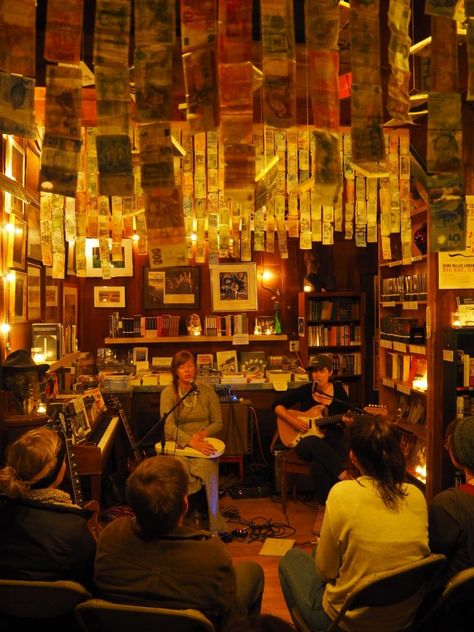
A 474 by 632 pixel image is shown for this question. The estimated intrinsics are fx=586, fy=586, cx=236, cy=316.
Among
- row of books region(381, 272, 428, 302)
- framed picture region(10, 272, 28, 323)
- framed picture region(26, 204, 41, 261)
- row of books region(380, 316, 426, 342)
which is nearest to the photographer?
framed picture region(10, 272, 28, 323)

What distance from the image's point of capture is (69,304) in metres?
5.88

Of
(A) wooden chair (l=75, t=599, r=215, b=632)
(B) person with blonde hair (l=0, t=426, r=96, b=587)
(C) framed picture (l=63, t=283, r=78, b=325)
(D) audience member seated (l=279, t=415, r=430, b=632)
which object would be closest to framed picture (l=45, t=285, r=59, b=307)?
(C) framed picture (l=63, t=283, r=78, b=325)

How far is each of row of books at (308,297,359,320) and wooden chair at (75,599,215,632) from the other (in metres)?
5.54

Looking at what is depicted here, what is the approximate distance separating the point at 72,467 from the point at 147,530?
162cm

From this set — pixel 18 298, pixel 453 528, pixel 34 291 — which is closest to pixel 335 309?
pixel 34 291

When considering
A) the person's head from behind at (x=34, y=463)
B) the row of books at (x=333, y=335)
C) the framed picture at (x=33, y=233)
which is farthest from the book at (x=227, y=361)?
the person's head from behind at (x=34, y=463)

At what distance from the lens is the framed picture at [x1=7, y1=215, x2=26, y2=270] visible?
3.41 metres

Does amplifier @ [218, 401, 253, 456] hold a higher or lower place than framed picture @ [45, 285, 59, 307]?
lower

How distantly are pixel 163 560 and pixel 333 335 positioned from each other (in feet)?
18.2

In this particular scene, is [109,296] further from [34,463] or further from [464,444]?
[464,444]

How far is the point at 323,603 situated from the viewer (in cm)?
207

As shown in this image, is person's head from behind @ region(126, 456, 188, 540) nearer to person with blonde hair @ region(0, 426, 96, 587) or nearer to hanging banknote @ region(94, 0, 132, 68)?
person with blonde hair @ region(0, 426, 96, 587)

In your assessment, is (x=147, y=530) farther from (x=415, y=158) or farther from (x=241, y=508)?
(x=415, y=158)

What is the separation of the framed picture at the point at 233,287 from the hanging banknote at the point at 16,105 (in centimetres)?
487
